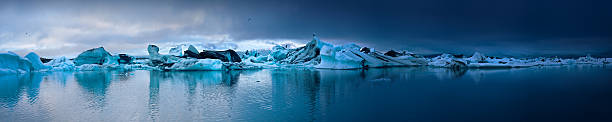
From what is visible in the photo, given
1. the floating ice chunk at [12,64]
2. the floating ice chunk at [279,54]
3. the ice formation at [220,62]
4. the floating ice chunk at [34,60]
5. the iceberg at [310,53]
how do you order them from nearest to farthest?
the floating ice chunk at [12,64] → the floating ice chunk at [34,60] → the ice formation at [220,62] → the iceberg at [310,53] → the floating ice chunk at [279,54]

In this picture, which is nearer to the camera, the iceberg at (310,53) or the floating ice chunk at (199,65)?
the floating ice chunk at (199,65)

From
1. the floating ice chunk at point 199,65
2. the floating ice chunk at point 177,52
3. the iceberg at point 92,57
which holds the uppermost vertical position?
the floating ice chunk at point 177,52

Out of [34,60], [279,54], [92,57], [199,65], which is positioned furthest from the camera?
[279,54]

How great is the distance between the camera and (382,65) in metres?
27.9

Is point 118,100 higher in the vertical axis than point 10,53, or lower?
lower

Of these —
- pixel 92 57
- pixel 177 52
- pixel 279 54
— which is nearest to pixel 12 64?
pixel 92 57

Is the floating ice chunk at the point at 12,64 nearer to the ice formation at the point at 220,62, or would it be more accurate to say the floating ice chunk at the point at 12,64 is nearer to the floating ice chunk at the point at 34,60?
the ice formation at the point at 220,62

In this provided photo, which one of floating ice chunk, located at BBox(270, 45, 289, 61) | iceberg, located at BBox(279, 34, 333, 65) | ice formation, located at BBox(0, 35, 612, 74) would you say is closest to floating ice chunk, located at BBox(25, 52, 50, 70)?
ice formation, located at BBox(0, 35, 612, 74)

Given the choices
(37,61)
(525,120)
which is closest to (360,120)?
(525,120)

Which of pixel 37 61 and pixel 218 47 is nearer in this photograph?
pixel 37 61

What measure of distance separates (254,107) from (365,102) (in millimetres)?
2029

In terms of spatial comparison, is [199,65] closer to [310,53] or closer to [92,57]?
[310,53]

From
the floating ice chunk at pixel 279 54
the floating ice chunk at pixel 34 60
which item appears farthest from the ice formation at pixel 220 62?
the floating ice chunk at pixel 279 54

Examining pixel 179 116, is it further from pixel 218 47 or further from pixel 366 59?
pixel 218 47
